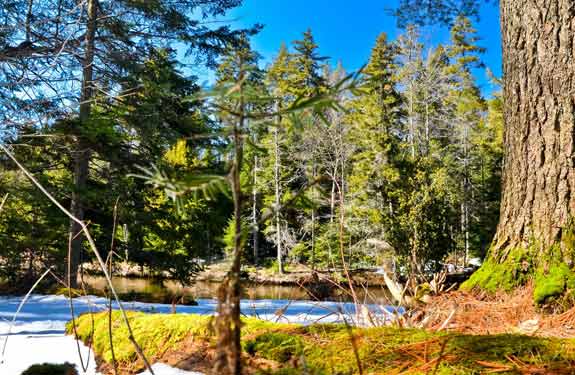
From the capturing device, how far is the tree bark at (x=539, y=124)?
2449 millimetres

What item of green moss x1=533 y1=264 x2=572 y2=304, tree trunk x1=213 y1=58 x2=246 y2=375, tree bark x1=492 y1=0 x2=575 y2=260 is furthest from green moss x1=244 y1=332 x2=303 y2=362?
tree bark x1=492 y1=0 x2=575 y2=260

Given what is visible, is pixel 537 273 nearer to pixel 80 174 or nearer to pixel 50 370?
pixel 50 370

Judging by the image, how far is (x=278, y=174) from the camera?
75.4ft

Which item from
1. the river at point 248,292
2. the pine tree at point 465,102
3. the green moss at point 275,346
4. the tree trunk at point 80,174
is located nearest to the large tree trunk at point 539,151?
the river at point 248,292

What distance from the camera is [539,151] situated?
253cm

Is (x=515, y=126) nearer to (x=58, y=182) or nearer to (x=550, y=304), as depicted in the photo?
(x=550, y=304)

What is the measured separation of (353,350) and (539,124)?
211 cm

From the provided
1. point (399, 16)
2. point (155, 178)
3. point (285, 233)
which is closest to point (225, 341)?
point (155, 178)

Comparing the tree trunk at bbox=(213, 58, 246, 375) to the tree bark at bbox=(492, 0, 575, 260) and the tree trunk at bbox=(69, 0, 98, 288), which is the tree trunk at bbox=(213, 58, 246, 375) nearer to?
the tree bark at bbox=(492, 0, 575, 260)

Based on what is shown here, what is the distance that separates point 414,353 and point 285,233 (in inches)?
833

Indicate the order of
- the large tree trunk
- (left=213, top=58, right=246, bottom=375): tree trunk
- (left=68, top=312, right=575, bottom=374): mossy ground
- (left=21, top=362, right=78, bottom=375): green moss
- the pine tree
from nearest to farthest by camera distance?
(left=213, top=58, right=246, bottom=375): tree trunk, (left=68, top=312, right=575, bottom=374): mossy ground, (left=21, top=362, right=78, bottom=375): green moss, the large tree trunk, the pine tree

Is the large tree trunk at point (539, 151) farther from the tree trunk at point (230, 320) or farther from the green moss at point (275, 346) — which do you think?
the tree trunk at point (230, 320)

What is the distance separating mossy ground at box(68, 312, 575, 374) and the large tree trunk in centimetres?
154

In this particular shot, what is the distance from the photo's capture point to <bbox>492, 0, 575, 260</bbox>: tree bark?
2.45 meters
